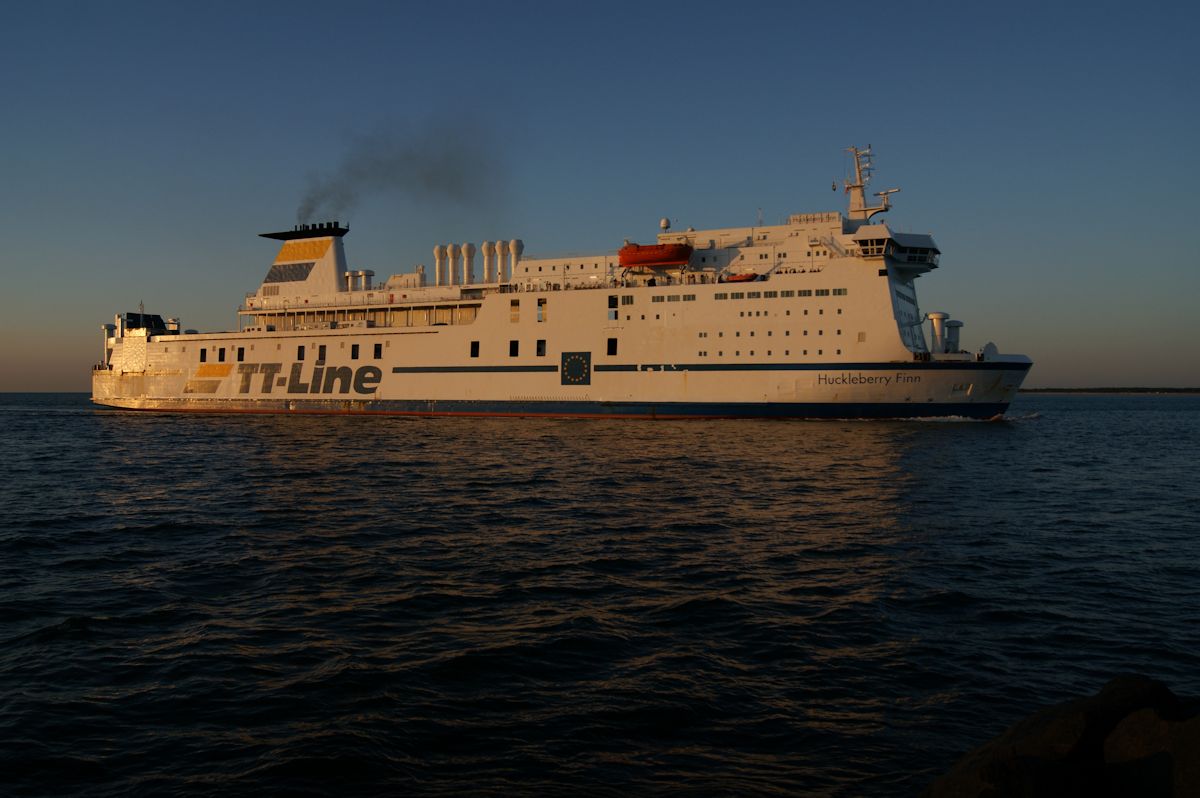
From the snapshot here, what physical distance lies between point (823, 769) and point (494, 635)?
3593 mm

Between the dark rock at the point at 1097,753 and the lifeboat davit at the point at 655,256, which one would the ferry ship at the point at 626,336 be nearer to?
the lifeboat davit at the point at 655,256

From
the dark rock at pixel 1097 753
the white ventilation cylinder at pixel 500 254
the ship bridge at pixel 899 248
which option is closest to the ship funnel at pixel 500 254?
the white ventilation cylinder at pixel 500 254

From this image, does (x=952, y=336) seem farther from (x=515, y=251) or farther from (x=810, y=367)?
(x=515, y=251)

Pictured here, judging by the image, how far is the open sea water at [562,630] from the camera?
5059mm

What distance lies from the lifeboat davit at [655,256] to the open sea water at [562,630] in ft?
80.3

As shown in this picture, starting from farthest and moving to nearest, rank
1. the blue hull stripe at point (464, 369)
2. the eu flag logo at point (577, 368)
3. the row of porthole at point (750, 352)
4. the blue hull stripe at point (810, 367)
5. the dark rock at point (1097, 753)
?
the blue hull stripe at point (464, 369), the eu flag logo at point (577, 368), the row of porthole at point (750, 352), the blue hull stripe at point (810, 367), the dark rock at point (1097, 753)

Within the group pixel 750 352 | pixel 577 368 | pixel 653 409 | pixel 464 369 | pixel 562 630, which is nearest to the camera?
pixel 562 630

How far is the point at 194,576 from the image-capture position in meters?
9.75

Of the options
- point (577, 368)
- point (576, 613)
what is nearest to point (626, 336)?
point (577, 368)

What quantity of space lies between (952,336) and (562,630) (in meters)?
36.0

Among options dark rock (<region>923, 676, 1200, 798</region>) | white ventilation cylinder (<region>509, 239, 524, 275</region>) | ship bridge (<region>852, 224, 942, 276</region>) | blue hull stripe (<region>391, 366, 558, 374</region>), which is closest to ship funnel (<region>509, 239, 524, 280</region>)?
white ventilation cylinder (<region>509, 239, 524, 275</region>)

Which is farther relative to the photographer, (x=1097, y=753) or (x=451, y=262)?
(x=451, y=262)

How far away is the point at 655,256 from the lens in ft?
133

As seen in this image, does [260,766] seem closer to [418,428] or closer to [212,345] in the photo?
[418,428]
